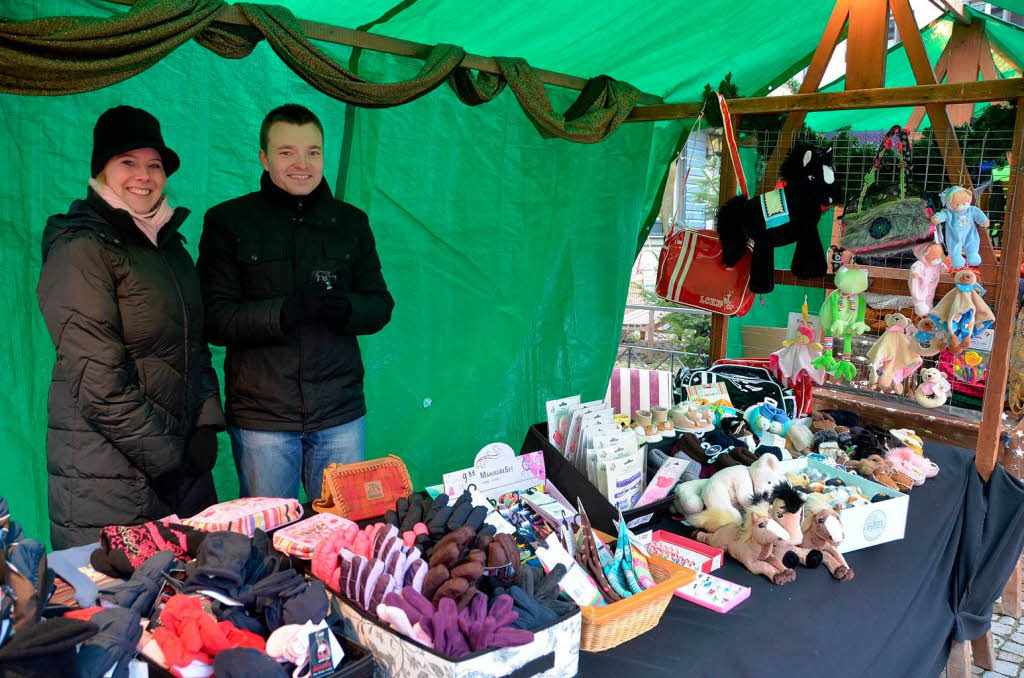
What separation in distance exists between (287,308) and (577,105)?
68.4 inches

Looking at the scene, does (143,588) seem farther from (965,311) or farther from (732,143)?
(732,143)

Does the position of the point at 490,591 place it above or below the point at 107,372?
below

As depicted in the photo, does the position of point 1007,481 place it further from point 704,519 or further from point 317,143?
point 317,143

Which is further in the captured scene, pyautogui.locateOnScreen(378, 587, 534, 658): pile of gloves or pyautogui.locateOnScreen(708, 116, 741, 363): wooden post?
pyautogui.locateOnScreen(708, 116, 741, 363): wooden post

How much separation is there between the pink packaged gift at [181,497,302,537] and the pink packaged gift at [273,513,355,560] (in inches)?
2.0

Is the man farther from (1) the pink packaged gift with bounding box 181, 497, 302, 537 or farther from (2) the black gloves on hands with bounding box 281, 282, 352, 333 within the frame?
(1) the pink packaged gift with bounding box 181, 497, 302, 537

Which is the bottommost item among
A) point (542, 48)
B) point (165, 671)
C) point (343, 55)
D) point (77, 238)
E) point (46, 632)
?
point (165, 671)

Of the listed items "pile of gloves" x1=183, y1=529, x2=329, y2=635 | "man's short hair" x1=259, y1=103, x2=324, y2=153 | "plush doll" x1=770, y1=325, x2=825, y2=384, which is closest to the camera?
"pile of gloves" x1=183, y1=529, x2=329, y2=635

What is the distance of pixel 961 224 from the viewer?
259 centimetres

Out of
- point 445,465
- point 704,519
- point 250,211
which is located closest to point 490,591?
point 704,519

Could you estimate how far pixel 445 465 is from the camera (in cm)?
330

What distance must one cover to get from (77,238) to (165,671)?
121 cm

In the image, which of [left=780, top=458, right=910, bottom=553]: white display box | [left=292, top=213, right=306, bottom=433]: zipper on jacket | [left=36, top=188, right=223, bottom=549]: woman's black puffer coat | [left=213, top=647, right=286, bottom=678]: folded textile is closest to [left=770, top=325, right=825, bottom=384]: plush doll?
[left=780, top=458, right=910, bottom=553]: white display box

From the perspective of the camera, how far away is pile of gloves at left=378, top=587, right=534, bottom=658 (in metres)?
1.13
